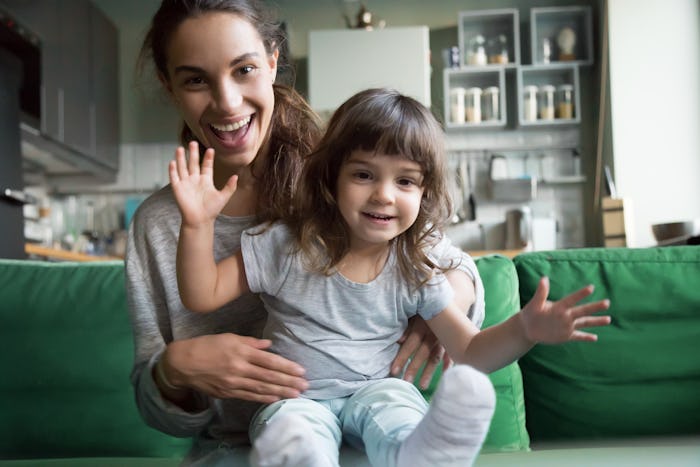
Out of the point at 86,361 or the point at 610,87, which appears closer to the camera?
the point at 86,361

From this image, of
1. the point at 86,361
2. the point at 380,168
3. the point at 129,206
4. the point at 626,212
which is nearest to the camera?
the point at 380,168

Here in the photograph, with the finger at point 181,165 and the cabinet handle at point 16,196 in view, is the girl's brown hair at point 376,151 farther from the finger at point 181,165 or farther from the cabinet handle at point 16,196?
the cabinet handle at point 16,196

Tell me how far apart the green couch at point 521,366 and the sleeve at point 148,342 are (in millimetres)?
310

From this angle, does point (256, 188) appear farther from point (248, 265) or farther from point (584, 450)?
point (584, 450)

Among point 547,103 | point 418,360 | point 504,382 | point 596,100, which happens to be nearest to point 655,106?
point 596,100

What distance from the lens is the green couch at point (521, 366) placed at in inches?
59.1

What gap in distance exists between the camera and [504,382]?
58.9 inches

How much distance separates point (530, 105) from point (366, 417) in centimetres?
416

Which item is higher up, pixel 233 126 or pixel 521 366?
pixel 233 126

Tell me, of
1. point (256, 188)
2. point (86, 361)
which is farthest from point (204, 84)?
point (86, 361)

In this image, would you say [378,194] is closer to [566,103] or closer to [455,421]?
[455,421]

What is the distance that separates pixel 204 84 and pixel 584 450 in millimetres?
922

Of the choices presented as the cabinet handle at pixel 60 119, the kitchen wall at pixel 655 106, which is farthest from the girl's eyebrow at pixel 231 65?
the kitchen wall at pixel 655 106

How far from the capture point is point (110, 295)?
156 centimetres
